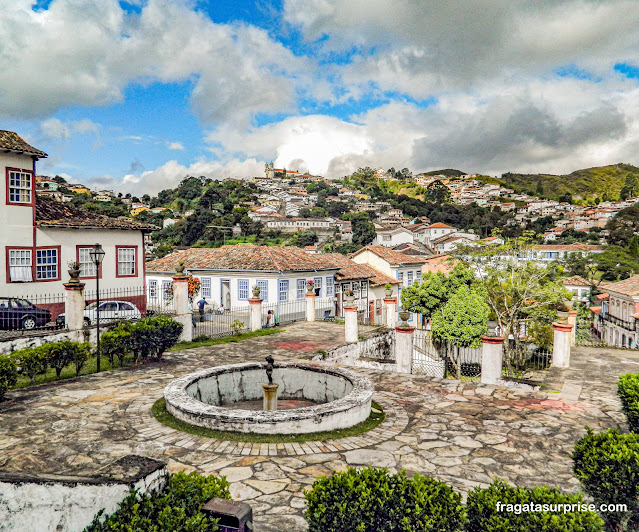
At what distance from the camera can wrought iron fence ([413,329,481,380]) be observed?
16.3 meters

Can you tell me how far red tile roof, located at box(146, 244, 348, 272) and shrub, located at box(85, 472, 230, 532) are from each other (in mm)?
22094

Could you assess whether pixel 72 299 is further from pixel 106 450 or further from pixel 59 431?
pixel 106 450

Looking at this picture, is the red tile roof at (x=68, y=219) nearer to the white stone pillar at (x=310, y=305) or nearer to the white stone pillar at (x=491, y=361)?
the white stone pillar at (x=310, y=305)

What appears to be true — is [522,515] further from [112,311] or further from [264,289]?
[264,289]

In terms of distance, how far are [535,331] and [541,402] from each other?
10655 millimetres

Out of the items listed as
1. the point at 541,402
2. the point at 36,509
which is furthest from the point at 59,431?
the point at 541,402

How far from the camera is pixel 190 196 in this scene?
4815 inches

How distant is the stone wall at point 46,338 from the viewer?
10.6m

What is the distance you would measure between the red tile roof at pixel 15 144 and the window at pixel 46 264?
15.3ft

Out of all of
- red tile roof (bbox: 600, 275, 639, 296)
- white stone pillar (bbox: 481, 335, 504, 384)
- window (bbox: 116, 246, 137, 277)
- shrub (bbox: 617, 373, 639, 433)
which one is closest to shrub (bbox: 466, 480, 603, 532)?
shrub (bbox: 617, 373, 639, 433)

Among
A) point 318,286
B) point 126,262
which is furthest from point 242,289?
point 126,262

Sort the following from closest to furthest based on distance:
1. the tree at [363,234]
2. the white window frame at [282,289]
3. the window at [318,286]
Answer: the white window frame at [282,289] → the window at [318,286] → the tree at [363,234]

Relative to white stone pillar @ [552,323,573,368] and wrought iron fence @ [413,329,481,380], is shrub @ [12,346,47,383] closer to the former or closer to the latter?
wrought iron fence @ [413,329,481,380]

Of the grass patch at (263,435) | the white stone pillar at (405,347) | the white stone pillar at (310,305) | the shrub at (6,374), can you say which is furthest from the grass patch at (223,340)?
the grass patch at (263,435)
